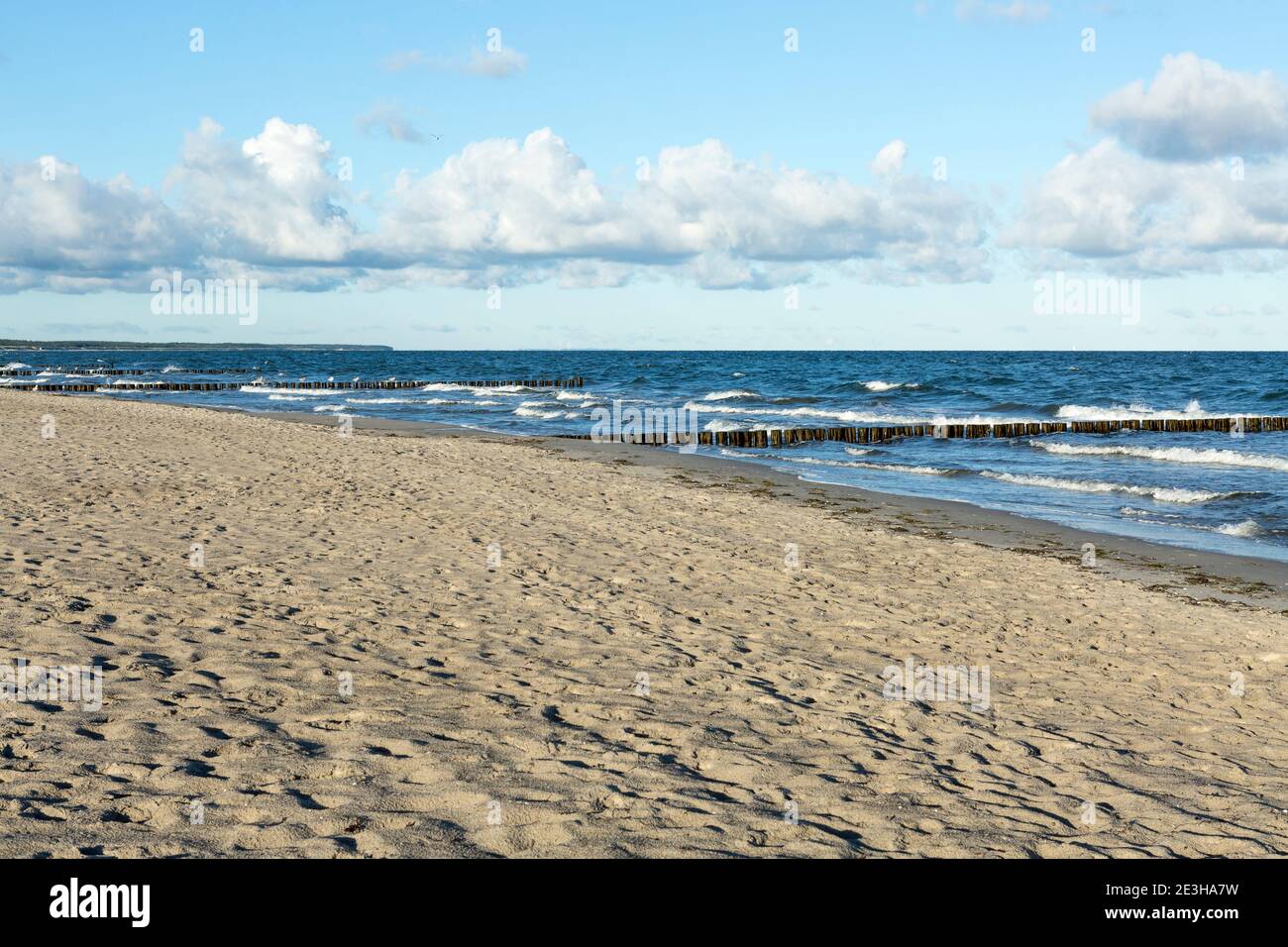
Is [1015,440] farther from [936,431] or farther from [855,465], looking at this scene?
[855,465]

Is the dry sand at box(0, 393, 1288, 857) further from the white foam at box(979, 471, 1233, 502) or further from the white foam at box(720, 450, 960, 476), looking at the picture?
the white foam at box(720, 450, 960, 476)

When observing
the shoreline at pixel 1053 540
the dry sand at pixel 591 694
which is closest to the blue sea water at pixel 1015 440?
the shoreline at pixel 1053 540

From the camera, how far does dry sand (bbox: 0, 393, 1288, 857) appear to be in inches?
209

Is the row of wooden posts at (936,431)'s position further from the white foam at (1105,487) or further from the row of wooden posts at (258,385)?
A: the row of wooden posts at (258,385)

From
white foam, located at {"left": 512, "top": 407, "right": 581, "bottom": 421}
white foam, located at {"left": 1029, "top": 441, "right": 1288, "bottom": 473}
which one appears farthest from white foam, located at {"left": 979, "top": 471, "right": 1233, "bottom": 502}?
white foam, located at {"left": 512, "top": 407, "right": 581, "bottom": 421}

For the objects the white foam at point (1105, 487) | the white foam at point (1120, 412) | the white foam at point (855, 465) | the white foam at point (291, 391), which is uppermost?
the white foam at point (291, 391)

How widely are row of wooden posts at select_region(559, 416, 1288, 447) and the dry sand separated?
17.1 m

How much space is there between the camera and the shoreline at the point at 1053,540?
13227 millimetres

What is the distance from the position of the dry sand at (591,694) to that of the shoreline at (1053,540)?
89 cm

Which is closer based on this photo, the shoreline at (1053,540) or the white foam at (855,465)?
the shoreline at (1053,540)

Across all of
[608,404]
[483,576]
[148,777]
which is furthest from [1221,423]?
[148,777]

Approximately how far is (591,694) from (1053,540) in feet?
36.8

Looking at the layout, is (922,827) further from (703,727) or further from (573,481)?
(573,481)
